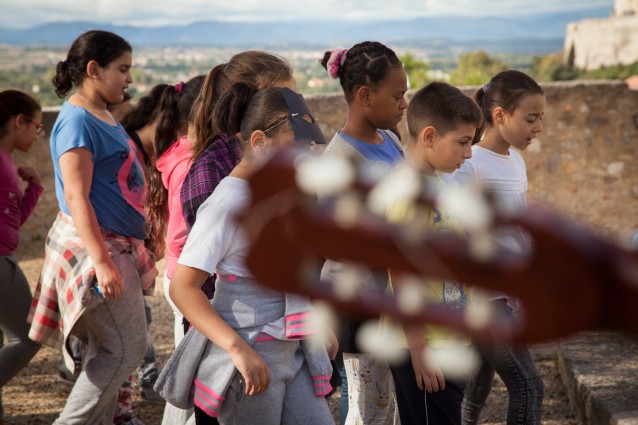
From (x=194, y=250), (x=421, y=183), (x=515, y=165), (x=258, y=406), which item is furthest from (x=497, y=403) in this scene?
(x=421, y=183)

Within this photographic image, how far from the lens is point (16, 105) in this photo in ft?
13.3

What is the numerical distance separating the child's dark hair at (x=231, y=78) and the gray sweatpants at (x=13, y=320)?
123 centimetres

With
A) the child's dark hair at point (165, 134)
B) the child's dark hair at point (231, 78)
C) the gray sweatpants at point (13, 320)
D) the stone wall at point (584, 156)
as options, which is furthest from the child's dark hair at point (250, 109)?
the stone wall at point (584, 156)

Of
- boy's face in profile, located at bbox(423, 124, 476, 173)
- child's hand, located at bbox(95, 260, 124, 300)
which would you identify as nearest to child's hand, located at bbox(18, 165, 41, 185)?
child's hand, located at bbox(95, 260, 124, 300)

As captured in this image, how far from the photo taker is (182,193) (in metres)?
2.75

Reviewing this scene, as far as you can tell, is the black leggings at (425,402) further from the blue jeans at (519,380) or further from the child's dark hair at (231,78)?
the child's dark hair at (231,78)

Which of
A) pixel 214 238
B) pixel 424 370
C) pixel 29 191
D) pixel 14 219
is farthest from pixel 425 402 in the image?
pixel 29 191

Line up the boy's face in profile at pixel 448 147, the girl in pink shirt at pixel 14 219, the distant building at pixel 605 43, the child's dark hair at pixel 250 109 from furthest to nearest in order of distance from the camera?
the distant building at pixel 605 43, the girl in pink shirt at pixel 14 219, the boy's face in profile at pixel 448 147, the child's dark hair at pixel 250 109

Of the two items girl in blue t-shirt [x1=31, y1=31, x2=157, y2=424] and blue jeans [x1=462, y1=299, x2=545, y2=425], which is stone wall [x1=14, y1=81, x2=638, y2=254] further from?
blue jeans [x1=462, y1=299, x2=545, y2=425]

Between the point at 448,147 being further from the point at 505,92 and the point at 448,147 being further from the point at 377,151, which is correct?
the point at 505,92

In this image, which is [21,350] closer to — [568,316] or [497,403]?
[497,403]

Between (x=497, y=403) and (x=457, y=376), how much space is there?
65.7 inches

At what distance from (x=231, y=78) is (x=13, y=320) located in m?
1.53

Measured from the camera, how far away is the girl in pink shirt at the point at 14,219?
3.54 metres
